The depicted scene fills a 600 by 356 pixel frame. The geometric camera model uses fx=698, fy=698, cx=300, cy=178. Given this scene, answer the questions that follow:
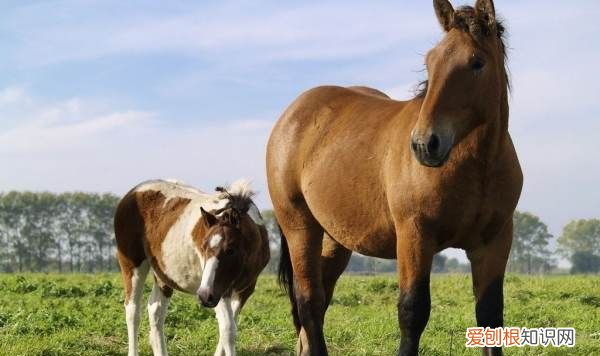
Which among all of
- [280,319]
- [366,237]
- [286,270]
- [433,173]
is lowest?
[280,319]

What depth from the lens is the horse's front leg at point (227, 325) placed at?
262 inches

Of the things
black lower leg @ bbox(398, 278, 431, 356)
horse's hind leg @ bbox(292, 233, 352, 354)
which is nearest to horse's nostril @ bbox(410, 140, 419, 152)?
black lower leg @ bbox(398, 278, 431, 356)

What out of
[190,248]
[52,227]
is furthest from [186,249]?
[52,227]

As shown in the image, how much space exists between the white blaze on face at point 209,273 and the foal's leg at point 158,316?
1260mm

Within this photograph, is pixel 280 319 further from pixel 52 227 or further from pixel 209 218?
pixel 52 227

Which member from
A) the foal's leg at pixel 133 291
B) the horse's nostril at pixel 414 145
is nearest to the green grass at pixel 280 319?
the foal's leg at pixel 133 291

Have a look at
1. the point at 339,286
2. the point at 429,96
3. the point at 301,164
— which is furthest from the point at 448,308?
the point at 429,96

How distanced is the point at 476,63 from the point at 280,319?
Answer: 664 cm

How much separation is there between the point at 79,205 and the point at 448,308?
2455 inches

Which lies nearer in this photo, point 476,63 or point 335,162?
point 476,63

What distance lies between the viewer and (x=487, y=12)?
4.07 m

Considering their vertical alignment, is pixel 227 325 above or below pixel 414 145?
below

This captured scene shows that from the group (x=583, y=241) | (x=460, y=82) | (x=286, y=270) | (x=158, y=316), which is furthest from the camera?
(x=583, y=241)

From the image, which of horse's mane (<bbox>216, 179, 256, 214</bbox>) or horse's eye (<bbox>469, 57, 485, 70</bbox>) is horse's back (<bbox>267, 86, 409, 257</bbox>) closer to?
horse's eye (<bbox>469, 57, 485, 70</bbox>)
